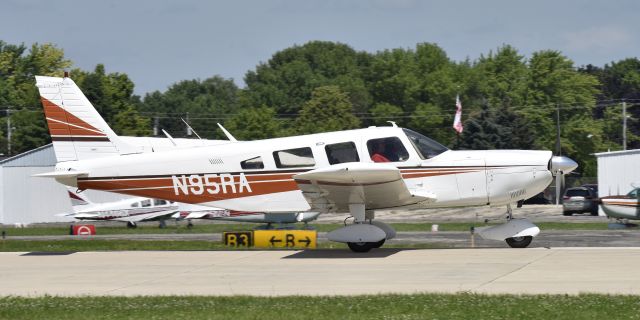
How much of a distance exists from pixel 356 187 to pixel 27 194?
3325 centimetres

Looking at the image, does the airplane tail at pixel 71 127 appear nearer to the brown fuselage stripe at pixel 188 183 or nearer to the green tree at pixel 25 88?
the brown fuselage stripe at pixel 188 183

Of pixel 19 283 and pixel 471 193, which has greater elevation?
pixel 471 193

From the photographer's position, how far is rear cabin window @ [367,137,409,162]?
17.4 m

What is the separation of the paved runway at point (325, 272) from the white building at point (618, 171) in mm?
26298

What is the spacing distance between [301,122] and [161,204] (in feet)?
161

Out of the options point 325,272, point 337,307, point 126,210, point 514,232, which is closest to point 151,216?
point 126,210

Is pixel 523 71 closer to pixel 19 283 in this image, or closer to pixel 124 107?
pixel 124 107

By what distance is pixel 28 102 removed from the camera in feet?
260

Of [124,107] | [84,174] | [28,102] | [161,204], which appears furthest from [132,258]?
[28,102]

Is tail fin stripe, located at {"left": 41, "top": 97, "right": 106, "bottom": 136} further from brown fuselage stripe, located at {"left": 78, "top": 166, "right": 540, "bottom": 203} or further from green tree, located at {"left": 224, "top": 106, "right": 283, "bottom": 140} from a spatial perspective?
green tree, located at {"left": 224, "top": 106, "right": 283, "bottom": 140}

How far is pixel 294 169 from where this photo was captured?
17.8m

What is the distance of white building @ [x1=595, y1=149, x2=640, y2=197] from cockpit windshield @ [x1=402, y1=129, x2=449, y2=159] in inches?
1027

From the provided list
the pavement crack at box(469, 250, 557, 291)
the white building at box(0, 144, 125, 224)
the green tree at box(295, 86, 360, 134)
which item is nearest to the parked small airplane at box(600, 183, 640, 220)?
the pavement crack at box(469, 250, 557, 291)

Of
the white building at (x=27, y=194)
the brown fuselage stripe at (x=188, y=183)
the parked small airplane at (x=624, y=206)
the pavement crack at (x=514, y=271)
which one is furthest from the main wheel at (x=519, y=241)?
the white building at (x=27, y=194)
